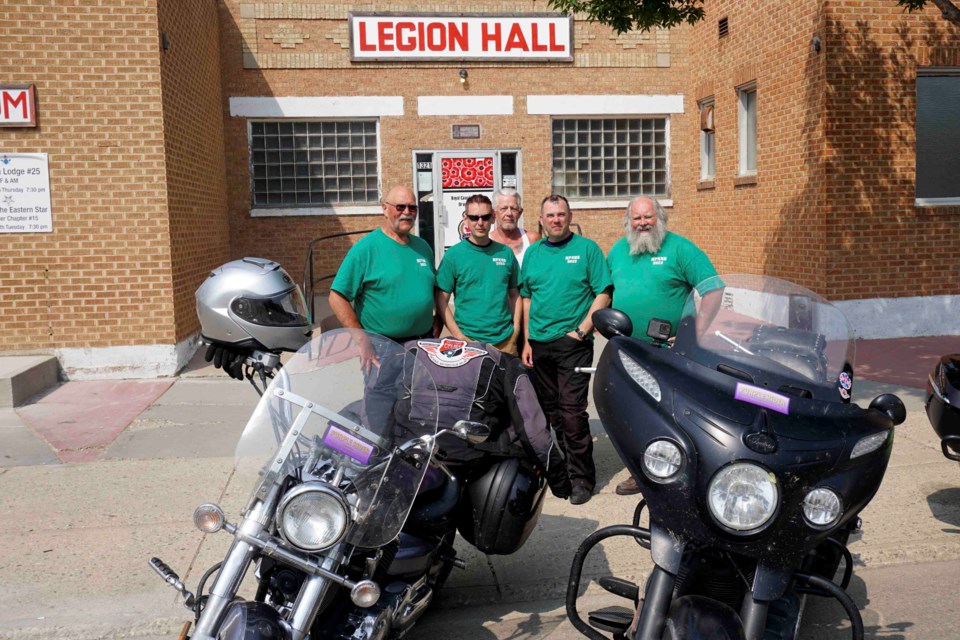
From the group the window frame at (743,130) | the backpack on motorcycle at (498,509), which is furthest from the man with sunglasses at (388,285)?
the window frame at (743,130)

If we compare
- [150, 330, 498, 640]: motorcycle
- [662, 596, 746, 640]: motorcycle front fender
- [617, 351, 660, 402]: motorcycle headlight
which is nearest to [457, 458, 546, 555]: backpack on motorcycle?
[150, 330, 498, 640]: motorcycle

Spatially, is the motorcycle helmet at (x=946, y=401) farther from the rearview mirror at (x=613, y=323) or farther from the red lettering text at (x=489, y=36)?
the red lettering text at (x=489, y=36)

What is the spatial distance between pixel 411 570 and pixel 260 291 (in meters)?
1.44

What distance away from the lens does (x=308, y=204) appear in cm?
1426

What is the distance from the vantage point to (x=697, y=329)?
3.36m

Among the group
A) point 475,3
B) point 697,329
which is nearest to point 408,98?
point 475,3

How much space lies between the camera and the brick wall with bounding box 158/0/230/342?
9.90 metres

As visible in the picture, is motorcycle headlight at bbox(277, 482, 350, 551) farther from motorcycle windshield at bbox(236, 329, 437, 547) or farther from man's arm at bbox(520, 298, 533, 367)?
man's arm at bbox(520, 298, 533, 367)

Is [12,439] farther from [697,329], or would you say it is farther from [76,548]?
[697,329]

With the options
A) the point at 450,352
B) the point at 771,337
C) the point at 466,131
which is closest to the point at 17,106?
the point at 466,131

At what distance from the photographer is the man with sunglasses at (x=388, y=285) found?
17.7 ft

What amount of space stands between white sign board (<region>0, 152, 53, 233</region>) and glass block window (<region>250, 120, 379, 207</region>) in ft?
16.5

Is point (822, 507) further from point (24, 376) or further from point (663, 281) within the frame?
point (24, 376)

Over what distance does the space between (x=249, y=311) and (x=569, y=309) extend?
2.34 metres
